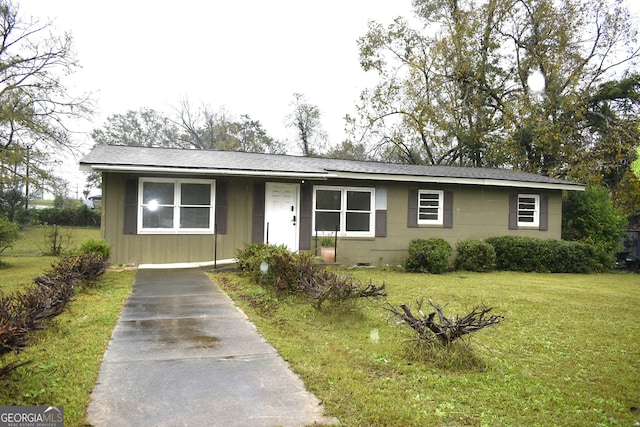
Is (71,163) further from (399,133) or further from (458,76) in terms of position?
(458,76)

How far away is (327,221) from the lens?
12.1m

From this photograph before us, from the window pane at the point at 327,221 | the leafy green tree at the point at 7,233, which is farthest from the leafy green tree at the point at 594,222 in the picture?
the leafy green tree at the point at 7,233

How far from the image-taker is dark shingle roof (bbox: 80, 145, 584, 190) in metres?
9.98

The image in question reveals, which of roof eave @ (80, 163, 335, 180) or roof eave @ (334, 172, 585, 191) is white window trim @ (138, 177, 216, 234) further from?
roof eave @ (334, 172, 585, 191)

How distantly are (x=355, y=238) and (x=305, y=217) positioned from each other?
155 centimetres

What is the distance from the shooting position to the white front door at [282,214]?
37.5 ft

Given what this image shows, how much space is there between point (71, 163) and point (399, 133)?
16.7m

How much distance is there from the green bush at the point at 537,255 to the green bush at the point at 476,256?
650 mm

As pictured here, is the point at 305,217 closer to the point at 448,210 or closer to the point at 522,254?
the point at 448,210

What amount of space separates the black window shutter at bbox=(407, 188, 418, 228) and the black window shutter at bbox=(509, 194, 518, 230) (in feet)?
10.6

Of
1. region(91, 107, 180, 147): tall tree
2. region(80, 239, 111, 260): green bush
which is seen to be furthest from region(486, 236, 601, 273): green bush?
region(91, 107, 180, 147): tall tree

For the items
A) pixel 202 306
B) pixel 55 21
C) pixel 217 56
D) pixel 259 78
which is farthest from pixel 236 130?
pixel 202 306

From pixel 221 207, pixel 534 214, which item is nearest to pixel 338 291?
pixel 221 207

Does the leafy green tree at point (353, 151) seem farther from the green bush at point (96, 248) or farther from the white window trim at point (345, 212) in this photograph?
the green bush at point (96, 248)
